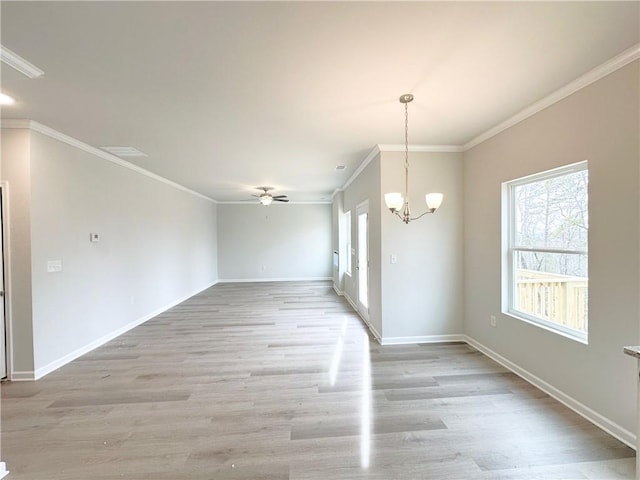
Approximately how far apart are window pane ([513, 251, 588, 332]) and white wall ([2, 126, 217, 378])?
5.29m

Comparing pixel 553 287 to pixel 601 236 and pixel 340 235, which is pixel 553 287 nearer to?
pixel 601 236

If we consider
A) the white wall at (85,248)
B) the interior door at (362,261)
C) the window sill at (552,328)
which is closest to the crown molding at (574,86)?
the window sill at (552,328)

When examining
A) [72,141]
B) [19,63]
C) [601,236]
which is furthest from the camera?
[72,141]

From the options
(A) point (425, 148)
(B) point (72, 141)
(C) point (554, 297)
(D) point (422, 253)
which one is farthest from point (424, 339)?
(B) point (72, 141)

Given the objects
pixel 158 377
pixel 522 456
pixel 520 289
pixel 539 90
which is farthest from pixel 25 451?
pixel 539 90

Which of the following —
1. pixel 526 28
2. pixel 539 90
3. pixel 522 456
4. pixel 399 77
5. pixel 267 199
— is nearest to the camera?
pixel 526 28

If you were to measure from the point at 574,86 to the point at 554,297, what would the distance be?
1871mm

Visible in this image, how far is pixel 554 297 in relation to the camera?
2801mm

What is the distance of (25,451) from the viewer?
2.05m

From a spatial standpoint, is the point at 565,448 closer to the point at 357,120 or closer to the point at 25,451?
the point at 357,120

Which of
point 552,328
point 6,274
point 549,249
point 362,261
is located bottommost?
point 552,328

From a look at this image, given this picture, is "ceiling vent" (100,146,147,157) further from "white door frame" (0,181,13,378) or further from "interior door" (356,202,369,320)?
"interior door" (356,202,369,320)

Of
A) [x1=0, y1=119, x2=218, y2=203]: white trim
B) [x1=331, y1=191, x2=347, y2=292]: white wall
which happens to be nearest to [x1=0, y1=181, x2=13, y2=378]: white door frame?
[x1=0, y1=119, x2=218, y2=203]: white trim

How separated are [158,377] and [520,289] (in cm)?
413
